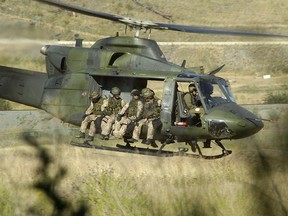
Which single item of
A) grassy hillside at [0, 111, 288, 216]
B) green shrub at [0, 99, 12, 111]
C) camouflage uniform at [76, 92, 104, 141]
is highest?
camouflage uniform at [76, 92, 104, 141]

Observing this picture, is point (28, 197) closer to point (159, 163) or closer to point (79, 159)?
point (79, 159)

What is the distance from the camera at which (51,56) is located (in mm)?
15430

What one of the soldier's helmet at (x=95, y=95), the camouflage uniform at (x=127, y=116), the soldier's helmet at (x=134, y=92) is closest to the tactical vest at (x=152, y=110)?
the camouflage uniform at (x=127, y=116)

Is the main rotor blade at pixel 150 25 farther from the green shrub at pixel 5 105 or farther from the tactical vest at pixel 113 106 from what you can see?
the green shrub at pixel 5 105

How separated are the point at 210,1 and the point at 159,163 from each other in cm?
3331

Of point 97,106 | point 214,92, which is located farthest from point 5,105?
point 214,92

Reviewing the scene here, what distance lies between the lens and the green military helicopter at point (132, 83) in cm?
1318

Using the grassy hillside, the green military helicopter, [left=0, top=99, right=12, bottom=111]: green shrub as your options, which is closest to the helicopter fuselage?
the green military helicopter

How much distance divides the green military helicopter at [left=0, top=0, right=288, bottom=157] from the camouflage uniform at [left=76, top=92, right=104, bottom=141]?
0.28 metres

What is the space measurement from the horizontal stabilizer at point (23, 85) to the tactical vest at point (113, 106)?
2.53 meters

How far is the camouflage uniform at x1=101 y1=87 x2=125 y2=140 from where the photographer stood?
1389cm

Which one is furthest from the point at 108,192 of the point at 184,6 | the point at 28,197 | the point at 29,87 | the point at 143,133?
the point at 184,6

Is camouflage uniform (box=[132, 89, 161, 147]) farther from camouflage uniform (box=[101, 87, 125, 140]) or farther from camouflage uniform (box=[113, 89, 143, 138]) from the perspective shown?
camouflage uniform (box=[101, 87, 125, 140])

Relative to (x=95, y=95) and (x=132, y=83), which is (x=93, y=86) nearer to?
(x=95, y=95)
